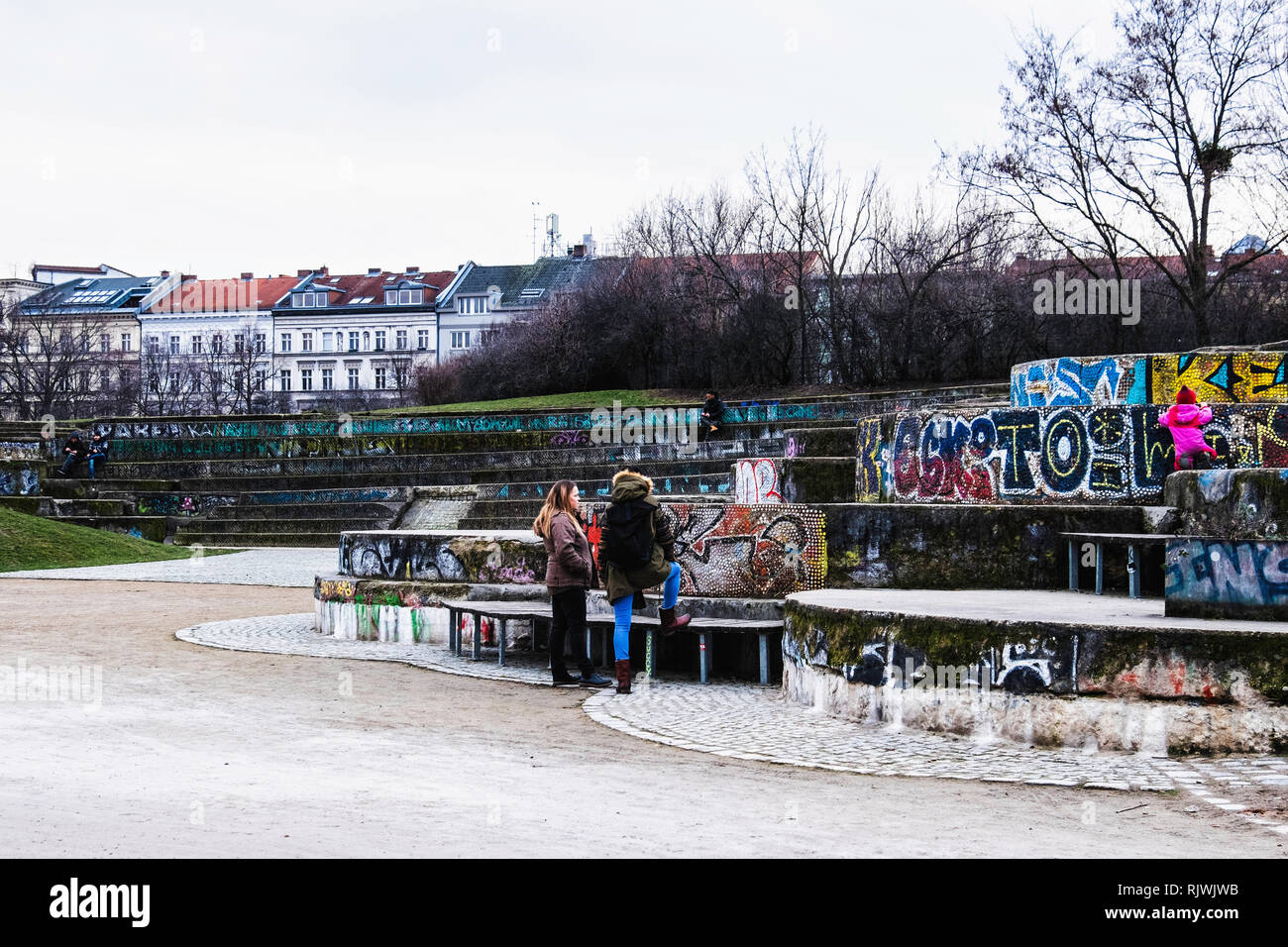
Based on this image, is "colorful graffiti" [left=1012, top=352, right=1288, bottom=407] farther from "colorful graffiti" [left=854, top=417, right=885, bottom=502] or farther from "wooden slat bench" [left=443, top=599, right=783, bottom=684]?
"wooden slat bench" [left=443, top=599, right=783, bottom=684]

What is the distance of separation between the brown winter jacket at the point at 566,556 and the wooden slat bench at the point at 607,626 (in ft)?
1.83

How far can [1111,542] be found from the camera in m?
10.5

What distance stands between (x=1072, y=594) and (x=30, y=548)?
67.6 ft

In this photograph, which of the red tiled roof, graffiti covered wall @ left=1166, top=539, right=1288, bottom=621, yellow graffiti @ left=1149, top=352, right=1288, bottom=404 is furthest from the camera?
the red tiled roof

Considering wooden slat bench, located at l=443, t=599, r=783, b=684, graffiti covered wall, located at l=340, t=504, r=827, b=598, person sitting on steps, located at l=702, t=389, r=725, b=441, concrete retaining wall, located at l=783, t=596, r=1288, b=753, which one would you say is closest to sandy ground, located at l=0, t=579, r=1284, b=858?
concrete retaining wall, located at l=783, t=596, r=1288, b=753

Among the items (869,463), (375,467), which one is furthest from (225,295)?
(869,463)

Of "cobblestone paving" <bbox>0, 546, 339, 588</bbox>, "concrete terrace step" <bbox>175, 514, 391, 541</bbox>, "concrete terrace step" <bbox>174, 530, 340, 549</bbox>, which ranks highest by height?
"concrete terrace step" <bbox>175, 514, 391, 541</bbox>

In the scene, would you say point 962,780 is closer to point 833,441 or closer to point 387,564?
point 387,564

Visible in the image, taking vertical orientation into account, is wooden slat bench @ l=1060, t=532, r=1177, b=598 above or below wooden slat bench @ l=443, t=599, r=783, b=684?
above

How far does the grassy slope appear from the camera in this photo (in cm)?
2416

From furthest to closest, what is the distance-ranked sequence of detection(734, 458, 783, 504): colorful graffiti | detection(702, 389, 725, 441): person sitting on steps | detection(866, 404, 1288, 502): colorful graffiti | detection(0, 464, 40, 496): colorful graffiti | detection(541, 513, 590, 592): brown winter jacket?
detection(0, 464, 40, 496): colorful graffiti → detection(702, 389, 725, 441): person sitting on steps → detection(734, 458, 783, 504): colorful graffiti → detection(866, 404, 1288, 502): colorful graffiti → detection(541, 513, 590, 592): brown winter jacket

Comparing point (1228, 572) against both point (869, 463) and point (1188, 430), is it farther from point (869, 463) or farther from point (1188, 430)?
point (869, 463)

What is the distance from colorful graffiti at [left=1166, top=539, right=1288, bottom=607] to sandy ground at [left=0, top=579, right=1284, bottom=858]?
235 cm

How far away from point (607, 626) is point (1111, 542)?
4.20 metres
